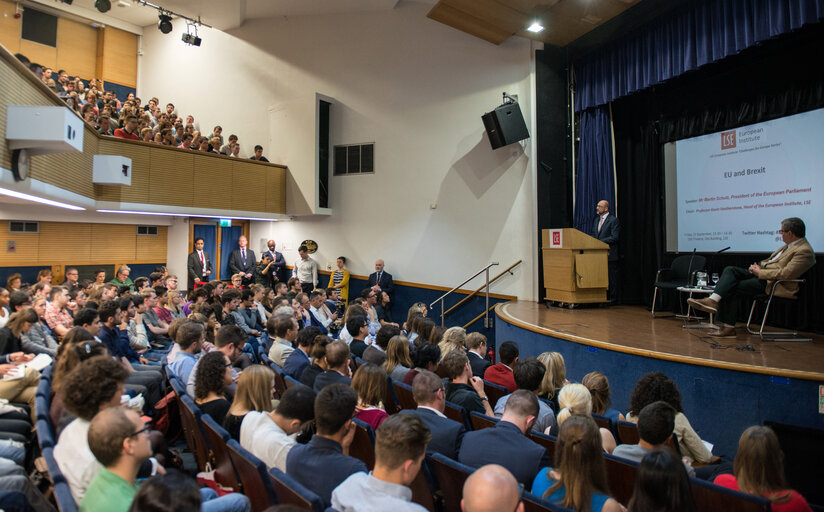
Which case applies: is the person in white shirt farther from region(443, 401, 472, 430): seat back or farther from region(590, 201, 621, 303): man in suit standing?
region(590, 201, 621, 303): man in suit standing

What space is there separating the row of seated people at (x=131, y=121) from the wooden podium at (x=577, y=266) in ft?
20.5

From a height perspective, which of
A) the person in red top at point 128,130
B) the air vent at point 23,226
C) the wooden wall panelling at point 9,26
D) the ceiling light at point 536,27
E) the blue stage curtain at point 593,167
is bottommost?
the air vent at point 23,226

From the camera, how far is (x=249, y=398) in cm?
263

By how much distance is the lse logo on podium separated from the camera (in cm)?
587

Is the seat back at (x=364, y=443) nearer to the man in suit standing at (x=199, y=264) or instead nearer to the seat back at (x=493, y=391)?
the seat back at (x=493, y=391)

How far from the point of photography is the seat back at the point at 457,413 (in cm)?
278

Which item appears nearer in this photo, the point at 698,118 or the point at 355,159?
the point at 698,118

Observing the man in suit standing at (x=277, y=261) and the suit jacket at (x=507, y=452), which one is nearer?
the suit jacket at (x=507, y=452)

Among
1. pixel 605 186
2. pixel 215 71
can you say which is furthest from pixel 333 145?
pixel 605 186

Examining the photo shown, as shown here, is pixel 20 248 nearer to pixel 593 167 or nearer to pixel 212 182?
pixel 212 182

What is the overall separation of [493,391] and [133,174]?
6.97 meters

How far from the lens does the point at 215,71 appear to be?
37.6 feet

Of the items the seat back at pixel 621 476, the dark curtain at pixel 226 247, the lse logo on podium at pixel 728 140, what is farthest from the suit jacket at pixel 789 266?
the dark curtain at pixel 226 247

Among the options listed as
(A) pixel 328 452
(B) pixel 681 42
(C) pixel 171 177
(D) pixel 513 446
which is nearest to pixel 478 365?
(D) pixel 513 446
